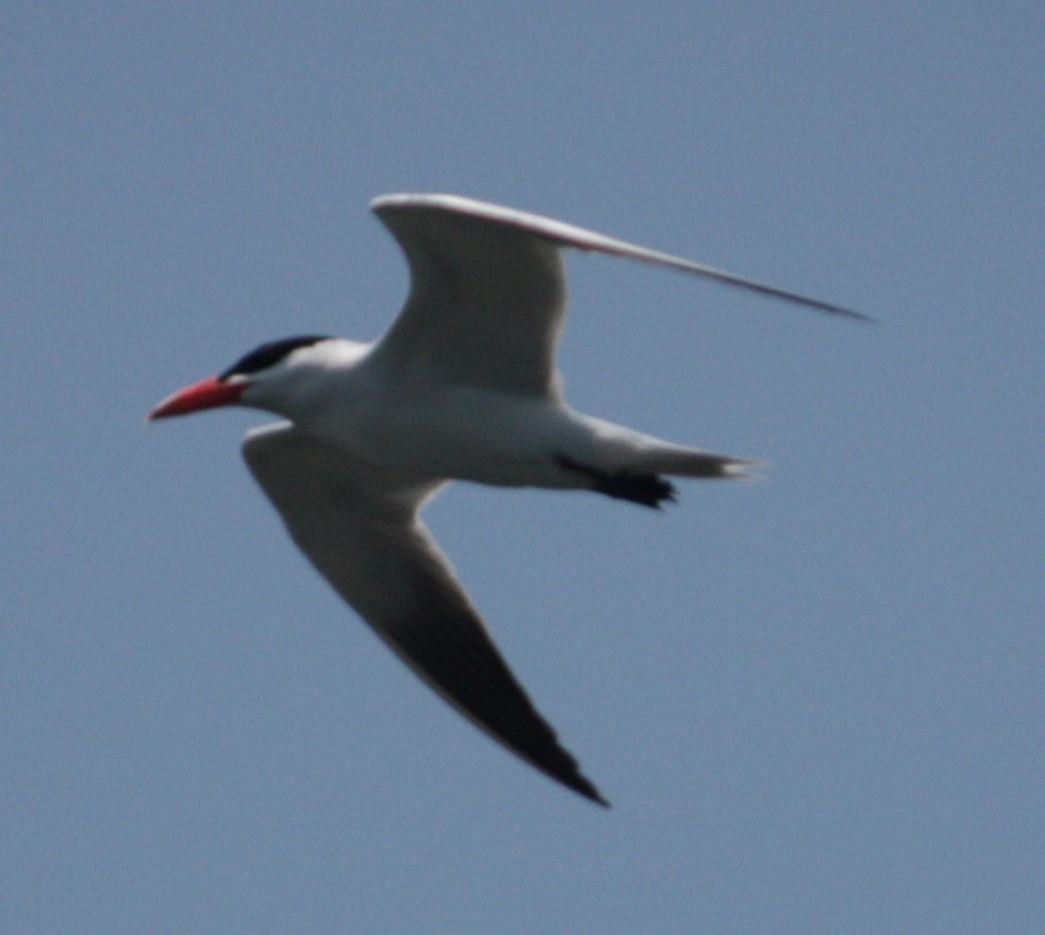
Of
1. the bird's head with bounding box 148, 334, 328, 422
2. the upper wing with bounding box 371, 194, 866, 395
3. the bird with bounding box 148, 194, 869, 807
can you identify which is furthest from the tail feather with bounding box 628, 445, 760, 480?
the bird's head with bounding box 148, 334, 328, 422

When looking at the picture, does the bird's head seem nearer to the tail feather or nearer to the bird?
the bird

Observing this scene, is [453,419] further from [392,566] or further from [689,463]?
[392,566]

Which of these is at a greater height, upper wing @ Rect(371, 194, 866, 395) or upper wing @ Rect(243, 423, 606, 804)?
upper wing @ Rect(371, 194, 866, 395)

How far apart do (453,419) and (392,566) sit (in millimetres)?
1978

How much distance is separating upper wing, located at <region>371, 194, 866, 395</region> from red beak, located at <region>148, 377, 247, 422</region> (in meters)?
1.11

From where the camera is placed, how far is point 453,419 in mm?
10031

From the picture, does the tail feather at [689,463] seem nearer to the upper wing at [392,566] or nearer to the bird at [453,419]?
the bird at [453,419]

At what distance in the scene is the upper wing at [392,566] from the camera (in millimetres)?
11352

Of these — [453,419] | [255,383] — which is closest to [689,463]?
[453,419]

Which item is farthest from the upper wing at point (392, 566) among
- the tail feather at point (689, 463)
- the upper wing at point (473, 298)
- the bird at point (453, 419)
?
the tail feather at point (689, 463)

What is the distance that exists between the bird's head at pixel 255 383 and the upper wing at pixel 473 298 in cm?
68

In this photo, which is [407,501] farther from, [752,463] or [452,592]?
[752,463]

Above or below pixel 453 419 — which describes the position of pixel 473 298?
above

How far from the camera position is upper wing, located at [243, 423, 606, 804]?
1135cm
